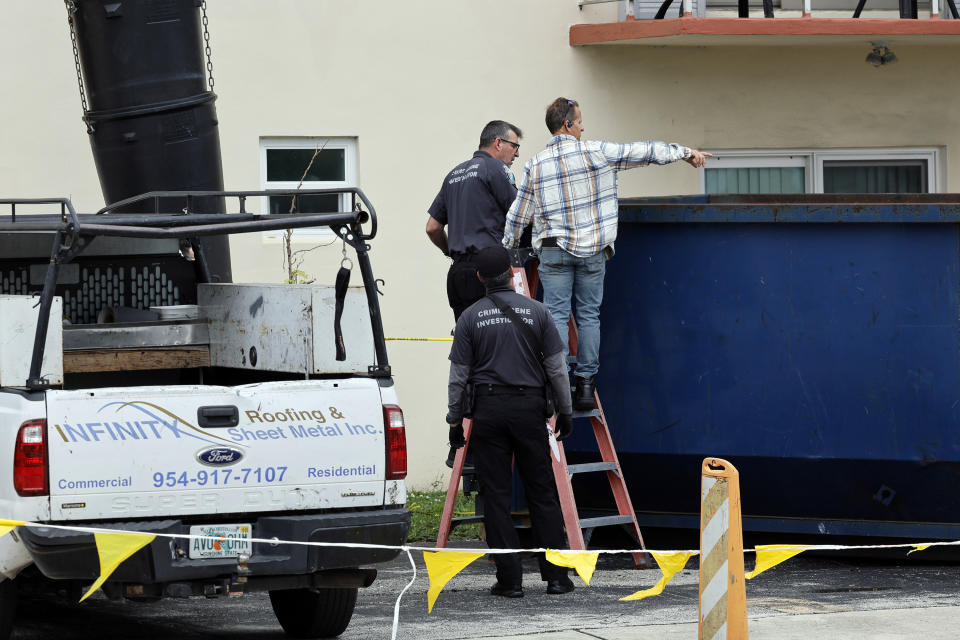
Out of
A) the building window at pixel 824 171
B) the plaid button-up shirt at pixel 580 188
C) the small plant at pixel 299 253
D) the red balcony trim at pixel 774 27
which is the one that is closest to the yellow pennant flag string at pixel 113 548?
the plaid button-up shirt at pixel 580 188

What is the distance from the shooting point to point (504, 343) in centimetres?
783

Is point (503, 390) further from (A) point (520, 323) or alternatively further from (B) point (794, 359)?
(B) point (794, 359)

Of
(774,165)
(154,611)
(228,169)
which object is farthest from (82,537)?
(774,165)

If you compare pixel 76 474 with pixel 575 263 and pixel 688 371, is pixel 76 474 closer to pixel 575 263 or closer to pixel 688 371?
pixel 575 263

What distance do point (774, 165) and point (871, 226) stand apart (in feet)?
13.8

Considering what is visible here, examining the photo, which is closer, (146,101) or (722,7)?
(146,101)

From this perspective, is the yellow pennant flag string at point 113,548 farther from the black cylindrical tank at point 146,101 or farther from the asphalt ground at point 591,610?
the black cylindrical tank at point 146,101

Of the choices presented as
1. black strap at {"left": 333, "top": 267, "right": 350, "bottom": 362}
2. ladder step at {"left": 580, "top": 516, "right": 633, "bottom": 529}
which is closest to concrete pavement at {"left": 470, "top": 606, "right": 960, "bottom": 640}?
ladder step at {"left": 580, "top": 516, "right": 633, "bottom": 529}

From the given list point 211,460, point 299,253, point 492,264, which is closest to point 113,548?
point 211,460

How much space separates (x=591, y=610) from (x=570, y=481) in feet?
3.98

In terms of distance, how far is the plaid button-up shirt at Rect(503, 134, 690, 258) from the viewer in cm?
866

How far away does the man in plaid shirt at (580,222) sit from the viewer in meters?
8.68

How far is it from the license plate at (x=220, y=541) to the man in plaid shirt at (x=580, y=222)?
281 centimetres

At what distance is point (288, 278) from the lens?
1127cm
